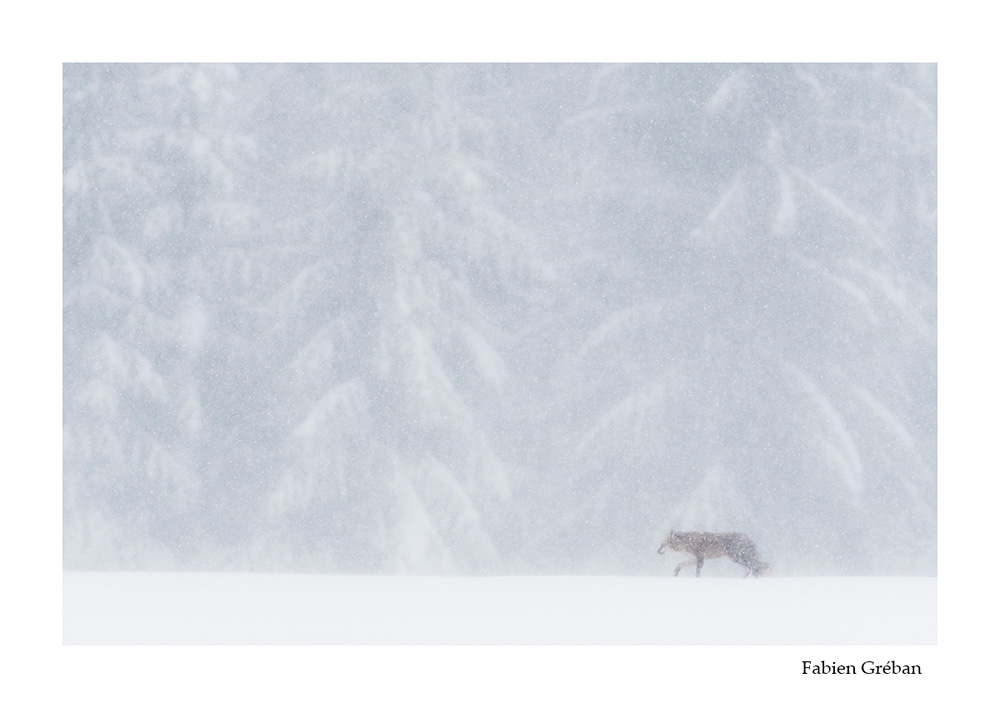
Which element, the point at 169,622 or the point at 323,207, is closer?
the point at 169,622

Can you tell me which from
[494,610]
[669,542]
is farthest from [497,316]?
[494,610]

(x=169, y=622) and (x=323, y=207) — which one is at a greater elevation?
(x=323, y=207)

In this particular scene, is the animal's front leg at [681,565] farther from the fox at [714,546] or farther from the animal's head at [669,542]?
the animal's head at [669,542]

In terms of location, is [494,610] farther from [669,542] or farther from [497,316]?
[497,316]

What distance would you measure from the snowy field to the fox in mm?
118

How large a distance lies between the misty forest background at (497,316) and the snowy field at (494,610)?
0.25m

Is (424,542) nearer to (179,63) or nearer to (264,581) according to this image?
(264,581)

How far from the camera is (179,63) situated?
267 inches

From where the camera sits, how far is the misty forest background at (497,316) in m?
6.56

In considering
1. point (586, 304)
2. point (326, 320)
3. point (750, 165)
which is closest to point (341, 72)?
point (326, 320)

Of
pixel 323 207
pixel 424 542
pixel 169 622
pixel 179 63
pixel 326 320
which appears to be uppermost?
pixel 179 63

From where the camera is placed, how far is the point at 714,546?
6.38m

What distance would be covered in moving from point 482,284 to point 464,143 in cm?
90

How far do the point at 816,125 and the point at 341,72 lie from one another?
302 centimetres
